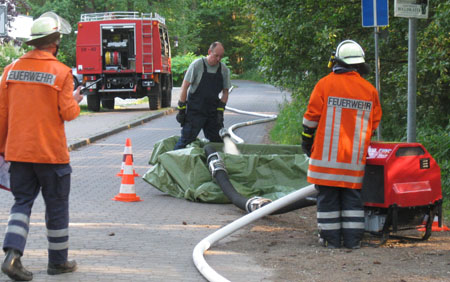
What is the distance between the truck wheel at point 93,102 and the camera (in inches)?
1028

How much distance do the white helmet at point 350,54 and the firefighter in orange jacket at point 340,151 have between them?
45 mm

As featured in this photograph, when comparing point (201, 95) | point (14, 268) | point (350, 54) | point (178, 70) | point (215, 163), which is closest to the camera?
point (14, 268)

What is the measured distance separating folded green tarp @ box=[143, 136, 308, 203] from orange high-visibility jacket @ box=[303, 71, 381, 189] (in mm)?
2448

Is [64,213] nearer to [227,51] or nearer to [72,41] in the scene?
[72,41]

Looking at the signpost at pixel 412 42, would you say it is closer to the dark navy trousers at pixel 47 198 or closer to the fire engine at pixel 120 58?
the dark navy trousers at pixel 47 198

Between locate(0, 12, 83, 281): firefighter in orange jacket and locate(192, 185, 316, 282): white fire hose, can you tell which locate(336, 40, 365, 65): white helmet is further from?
locate(0, 12, 83, 281): firefighter in orange jacket

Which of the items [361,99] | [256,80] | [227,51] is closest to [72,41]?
[256,80]

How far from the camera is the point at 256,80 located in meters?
68.3

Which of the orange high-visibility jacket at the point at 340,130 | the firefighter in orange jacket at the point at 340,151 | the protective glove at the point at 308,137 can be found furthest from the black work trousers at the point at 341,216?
the protective glove at the point at 308,137

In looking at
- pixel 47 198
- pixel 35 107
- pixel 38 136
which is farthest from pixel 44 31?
pixel 47 198

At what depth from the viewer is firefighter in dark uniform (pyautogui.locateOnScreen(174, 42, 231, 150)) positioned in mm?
10359

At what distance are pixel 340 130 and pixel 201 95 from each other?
3.93m

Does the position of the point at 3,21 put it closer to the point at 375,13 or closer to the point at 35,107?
the point at 375,13

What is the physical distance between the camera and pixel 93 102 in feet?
86.3
